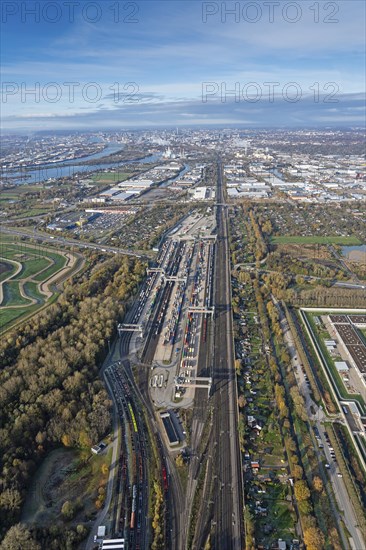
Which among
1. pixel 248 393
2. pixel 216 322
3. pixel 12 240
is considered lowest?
pixel 248 393

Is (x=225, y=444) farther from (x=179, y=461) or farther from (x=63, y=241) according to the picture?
(x=63, y=241)

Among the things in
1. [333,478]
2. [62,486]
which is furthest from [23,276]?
[333,478]

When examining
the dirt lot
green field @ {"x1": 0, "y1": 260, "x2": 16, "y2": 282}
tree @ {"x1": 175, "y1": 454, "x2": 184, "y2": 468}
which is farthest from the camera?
green field @ {"x1": 0, "y1": 260, "x2": 16, "y2": 282}

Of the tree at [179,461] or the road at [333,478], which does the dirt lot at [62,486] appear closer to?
the tree at [179,461]

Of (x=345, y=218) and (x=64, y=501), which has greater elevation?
(x=345, y=218)

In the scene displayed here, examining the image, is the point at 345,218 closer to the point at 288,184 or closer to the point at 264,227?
the point at 264,227

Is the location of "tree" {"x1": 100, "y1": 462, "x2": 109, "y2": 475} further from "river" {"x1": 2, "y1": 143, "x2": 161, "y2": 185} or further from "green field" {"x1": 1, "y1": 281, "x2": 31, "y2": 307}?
"river" {"x1": 2, "y1": 143, "x2": 161, "y2": 185}

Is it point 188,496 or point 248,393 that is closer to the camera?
point 188,496

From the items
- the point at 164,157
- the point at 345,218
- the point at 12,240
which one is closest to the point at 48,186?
the point at 12,240

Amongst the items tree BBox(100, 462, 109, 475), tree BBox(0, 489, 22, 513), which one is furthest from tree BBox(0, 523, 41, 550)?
tree BBox(100, 462, 109, 475)
